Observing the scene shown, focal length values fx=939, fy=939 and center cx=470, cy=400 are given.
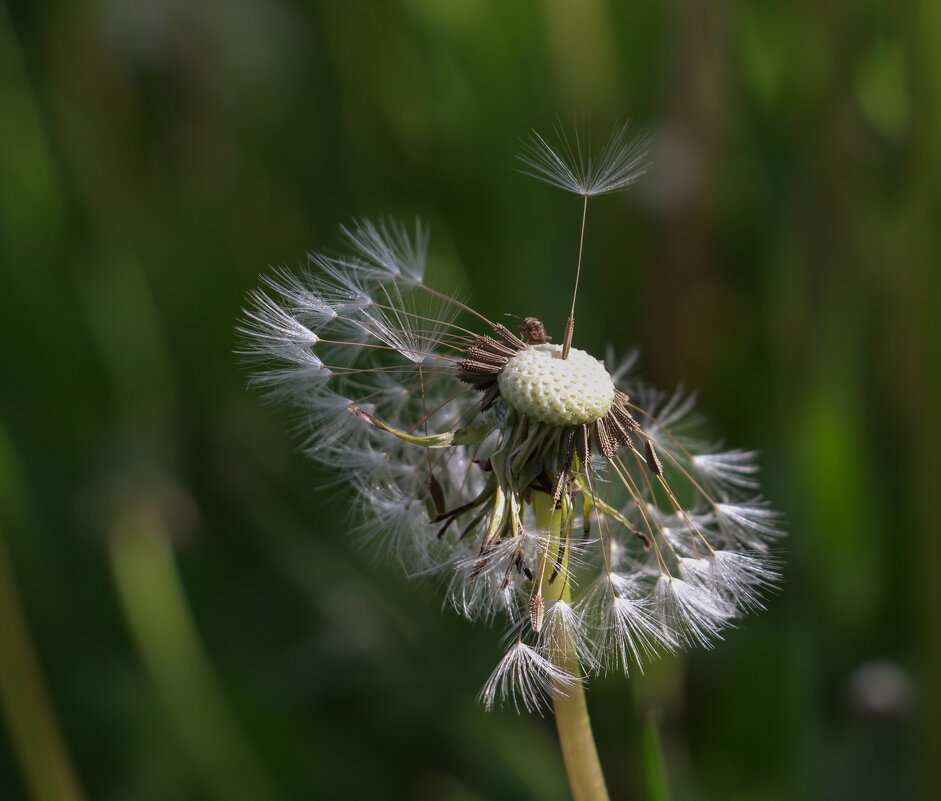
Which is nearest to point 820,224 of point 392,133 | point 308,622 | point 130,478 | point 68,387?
point 392,133

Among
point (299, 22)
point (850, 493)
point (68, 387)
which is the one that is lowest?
point (850, 493)

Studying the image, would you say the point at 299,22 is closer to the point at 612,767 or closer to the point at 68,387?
the point at 68,387

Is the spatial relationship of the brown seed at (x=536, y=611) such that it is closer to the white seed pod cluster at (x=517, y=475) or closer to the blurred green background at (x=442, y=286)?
the white seed pod cluster at (x=517, y=475)

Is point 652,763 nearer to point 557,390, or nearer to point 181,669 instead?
point 557,390

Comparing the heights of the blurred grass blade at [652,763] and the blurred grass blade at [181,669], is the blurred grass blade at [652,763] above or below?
below

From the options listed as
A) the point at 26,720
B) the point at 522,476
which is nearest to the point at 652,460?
the point at 522,476

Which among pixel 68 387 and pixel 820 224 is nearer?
pixel 820 224

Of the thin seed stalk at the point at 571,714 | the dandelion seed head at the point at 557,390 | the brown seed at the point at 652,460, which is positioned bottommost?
the thin seed stalk at the point at 571,714

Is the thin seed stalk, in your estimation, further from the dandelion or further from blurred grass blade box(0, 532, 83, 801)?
blurred grass blade box(0, 532, 83, 801)

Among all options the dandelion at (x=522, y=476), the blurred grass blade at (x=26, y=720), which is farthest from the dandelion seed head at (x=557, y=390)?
the blurred grass blade at (x=26, y=720)
